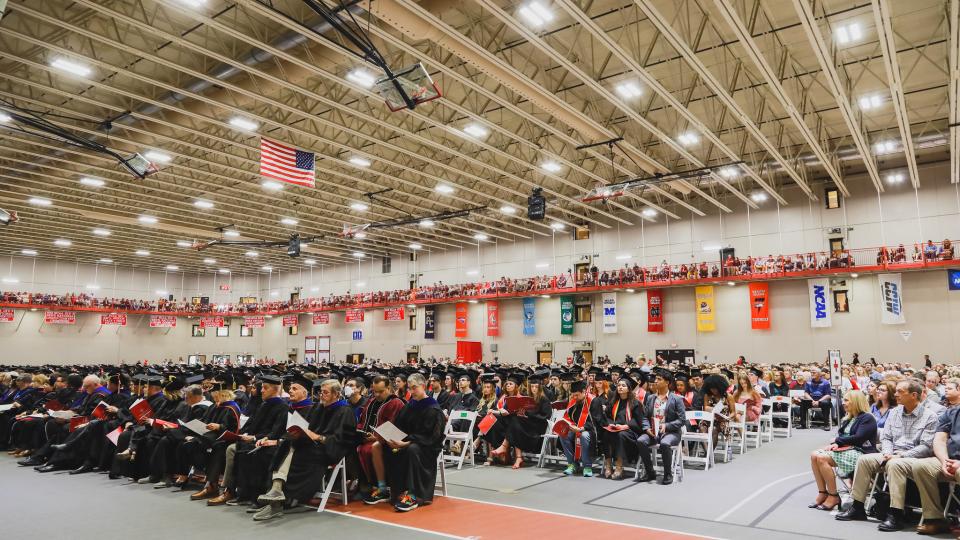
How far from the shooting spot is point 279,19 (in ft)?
35.8

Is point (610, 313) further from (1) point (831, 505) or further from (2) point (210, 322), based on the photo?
(2) point (210, 322)

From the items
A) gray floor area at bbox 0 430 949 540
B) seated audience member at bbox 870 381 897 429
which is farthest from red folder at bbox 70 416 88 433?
seated audience member at bbox 870 381 897 429

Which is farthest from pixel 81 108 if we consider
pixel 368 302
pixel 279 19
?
pixel 368 302

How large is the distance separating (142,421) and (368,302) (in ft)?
100

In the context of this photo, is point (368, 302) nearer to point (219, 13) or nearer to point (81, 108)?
point (81, 108)

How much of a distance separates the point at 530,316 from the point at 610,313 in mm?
5117

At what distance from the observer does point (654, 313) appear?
30422 millimetres

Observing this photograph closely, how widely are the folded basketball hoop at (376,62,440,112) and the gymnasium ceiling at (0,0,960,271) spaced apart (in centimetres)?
91

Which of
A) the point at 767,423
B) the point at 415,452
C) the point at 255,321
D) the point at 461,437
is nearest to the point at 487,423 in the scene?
the point at 461,437

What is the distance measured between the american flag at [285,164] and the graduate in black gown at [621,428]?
1183 cm

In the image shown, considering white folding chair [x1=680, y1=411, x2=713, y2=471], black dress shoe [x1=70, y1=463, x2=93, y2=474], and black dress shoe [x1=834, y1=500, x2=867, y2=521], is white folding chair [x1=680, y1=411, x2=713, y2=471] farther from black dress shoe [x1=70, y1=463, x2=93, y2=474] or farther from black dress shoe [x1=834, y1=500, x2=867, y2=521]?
black dress shoe [x1=70, y1=463, x2=93, y2=474]

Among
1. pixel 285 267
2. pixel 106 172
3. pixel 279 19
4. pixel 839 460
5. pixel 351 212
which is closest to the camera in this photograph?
pixel 839 460

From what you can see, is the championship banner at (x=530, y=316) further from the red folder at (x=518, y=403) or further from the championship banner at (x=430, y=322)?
the red folder at (x=518, y=403)

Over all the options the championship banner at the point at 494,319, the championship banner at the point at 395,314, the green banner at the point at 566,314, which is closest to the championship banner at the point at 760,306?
the green banner at the point at 566,314
